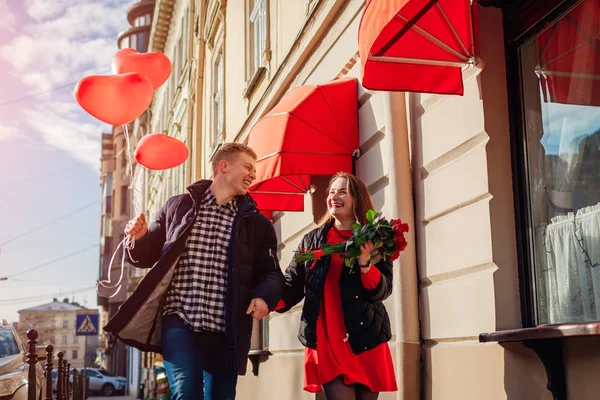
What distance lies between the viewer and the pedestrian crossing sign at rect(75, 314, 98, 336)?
21.3 metres

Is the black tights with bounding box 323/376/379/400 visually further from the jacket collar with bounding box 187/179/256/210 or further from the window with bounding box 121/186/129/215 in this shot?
the window with bounding box 121/186/129/215

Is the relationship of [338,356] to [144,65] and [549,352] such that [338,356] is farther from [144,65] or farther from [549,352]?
[144,65]

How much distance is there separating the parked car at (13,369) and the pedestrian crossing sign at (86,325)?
1258cm

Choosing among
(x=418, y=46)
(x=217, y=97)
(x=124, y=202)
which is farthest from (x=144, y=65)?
(x=124, y=202)

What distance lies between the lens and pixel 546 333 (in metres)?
3.70

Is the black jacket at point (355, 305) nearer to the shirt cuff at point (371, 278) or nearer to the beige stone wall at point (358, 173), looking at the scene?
the shirt cuff at point (371, 278)

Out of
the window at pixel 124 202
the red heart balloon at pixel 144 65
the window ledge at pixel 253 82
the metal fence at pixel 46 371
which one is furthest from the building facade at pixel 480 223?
the window at pixel 124 202

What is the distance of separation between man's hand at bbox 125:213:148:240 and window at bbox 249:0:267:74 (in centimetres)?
710

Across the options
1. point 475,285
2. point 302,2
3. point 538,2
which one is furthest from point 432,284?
point 302,2

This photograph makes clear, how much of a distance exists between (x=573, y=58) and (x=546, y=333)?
1581mm

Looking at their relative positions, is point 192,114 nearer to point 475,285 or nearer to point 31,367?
point 31,367

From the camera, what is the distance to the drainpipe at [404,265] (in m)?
5.25

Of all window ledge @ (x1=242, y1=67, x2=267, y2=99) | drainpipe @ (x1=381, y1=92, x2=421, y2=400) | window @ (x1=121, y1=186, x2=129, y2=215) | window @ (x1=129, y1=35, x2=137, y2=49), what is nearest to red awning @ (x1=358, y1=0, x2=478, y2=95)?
drainpipe @ (x1=381, y1=92, x2=421, y2=400)

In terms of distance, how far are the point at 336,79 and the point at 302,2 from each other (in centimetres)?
191
